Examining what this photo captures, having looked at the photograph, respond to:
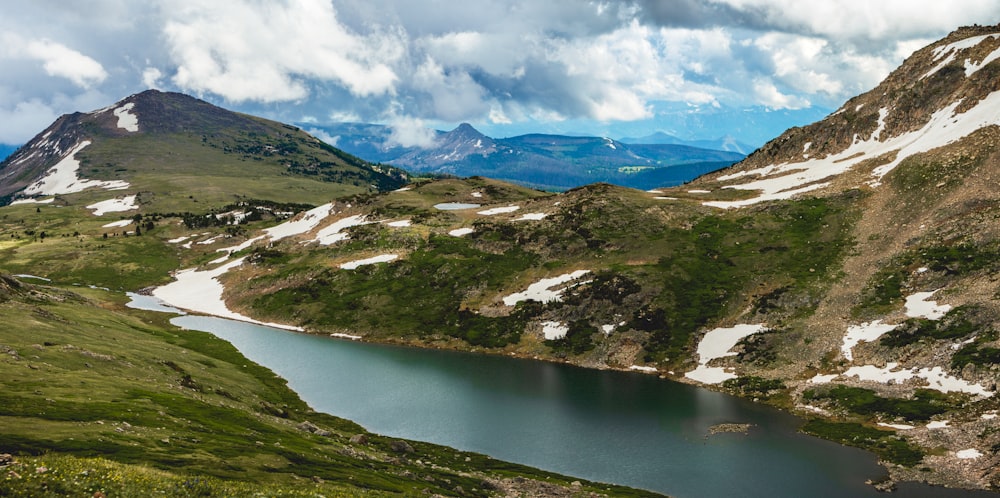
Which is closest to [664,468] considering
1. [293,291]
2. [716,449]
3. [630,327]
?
[716,449]

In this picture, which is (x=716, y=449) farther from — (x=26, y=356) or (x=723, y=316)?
(x=26, y=356)

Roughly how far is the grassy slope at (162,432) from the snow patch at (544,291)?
58.7 metres

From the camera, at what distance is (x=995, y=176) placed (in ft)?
372

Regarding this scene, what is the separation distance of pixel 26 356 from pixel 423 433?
45.1 metres

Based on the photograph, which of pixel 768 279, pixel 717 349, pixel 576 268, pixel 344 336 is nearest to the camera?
pixel 717 349

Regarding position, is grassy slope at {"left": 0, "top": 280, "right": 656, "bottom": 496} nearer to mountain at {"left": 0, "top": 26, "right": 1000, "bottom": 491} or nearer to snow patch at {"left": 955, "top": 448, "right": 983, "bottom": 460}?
mountain at {"left": 0, "top": 26, "right": 1000, "bottom": 491}

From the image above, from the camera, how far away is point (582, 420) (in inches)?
3100

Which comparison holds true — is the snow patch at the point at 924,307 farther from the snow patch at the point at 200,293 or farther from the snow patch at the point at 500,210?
the snow patch at the point at 200,293

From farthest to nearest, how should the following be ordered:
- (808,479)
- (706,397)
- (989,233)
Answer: (989,233) < (706,397) < (808,479)

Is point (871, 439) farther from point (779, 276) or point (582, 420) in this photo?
point (779, 276)

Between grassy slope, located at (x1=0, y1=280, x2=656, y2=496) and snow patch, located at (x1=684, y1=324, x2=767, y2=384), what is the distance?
48.1 metres

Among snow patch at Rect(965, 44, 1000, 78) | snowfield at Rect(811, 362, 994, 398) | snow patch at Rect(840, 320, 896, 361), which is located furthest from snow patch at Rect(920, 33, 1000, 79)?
snowfield at Rect(811, 362, 994, 398)

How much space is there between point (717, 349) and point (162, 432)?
296ft

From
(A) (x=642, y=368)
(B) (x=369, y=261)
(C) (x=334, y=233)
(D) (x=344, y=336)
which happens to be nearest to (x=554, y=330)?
(A) (x=642, y=368)
